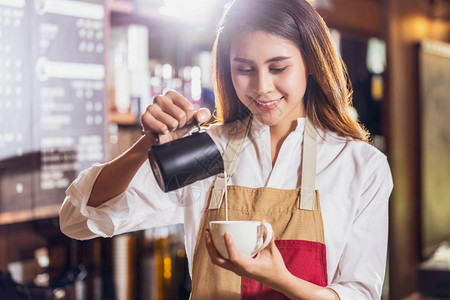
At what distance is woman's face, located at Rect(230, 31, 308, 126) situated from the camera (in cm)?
133

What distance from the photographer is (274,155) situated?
1.51 metres

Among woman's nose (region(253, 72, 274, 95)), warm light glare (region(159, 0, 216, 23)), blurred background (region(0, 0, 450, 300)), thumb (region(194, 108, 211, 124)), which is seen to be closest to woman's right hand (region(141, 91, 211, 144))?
thumb (region(194, 108, 211, 124))

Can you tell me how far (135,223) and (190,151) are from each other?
12.4 inches

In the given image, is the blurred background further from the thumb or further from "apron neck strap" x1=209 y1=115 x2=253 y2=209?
the thumb

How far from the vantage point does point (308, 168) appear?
145 cm

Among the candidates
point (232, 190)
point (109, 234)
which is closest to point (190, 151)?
point (232, 190)

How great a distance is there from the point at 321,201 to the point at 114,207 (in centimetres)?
48

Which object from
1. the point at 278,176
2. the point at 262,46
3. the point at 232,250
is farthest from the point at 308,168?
the point at 232,250

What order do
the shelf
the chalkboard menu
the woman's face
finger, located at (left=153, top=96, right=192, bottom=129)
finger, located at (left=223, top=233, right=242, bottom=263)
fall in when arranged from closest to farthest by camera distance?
finger, located at (left=223, top=233, right=242, bottom=263) < finger, located at (left=153, top=96, right=192, bottom=129) < the woman's face < the chalkboard menu < the shelf

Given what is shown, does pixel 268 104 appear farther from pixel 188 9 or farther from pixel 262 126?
pixel 188 9

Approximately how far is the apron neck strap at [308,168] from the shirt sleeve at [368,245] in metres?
0.11

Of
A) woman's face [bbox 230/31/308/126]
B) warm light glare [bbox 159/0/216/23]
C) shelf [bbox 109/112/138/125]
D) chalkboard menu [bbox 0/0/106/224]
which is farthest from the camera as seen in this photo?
warm light glare [bbox 159/0/216/23]

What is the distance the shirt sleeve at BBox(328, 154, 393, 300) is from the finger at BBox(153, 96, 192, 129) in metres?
0.47

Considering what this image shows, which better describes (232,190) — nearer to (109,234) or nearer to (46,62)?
(109,234)
